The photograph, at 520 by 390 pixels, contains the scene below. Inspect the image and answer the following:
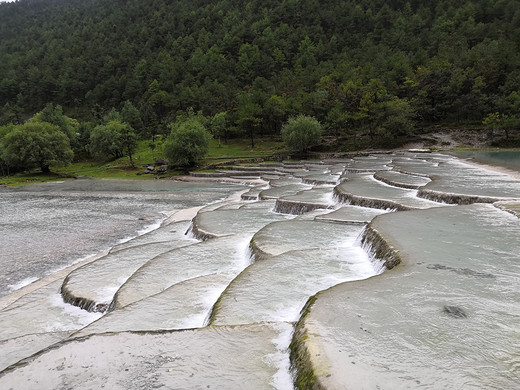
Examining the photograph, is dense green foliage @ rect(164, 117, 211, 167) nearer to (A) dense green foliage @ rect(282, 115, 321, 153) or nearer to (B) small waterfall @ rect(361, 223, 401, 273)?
(A) dense green foliage @ rect(282, 115, 321, 153)

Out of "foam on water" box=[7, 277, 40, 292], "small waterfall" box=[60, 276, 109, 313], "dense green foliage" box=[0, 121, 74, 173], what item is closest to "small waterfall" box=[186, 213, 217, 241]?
"small waterfall" box=[60, 276, 109, 313]

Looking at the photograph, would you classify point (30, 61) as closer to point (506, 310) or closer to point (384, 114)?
point (384, 114)

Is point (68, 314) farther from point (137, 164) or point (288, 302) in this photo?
point (137, 164)

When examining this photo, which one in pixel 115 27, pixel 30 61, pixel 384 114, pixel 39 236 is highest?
pixel 115 27

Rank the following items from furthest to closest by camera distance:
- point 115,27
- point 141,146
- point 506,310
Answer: point 115,27
point 141,146
point 506,310

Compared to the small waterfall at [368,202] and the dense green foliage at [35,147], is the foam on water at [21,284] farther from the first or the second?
the dense green foliage at [35,147]

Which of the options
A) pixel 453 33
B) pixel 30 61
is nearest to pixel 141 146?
pixel 453 33
